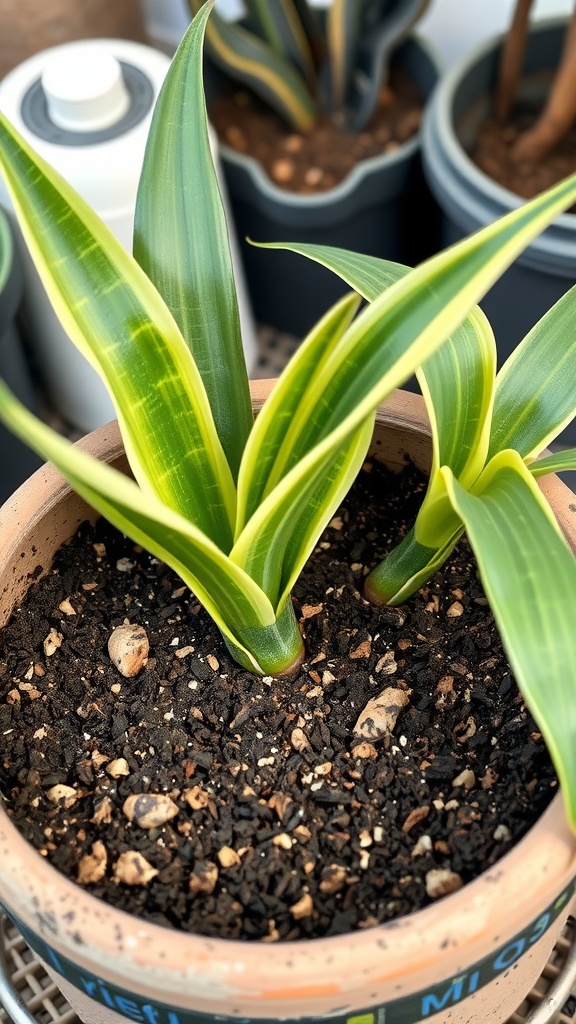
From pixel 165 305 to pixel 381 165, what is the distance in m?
0.60

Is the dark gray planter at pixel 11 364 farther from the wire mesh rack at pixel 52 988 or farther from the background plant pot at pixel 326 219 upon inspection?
the wire mesh rack at pixel 52 988

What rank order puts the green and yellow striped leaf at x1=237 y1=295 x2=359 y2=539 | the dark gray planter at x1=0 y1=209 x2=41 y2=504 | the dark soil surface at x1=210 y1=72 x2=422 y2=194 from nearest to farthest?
the green and yellow striped leaf at x1=237 y1=295 x2=359 y2=539 < the dark gray planter at x1=0 y1=209 x2=41 y2=504 < the dark soil surface at x1=210 y1=72 x2=422 y2=194

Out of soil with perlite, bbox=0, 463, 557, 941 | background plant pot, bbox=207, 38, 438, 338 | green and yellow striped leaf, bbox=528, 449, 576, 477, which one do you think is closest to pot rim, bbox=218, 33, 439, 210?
background plant pot, bbox=207, 38, 438, 338

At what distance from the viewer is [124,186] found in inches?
37.3

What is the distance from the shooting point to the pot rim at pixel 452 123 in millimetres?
936

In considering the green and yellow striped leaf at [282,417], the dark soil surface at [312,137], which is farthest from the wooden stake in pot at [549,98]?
the green and yellow striped leaf at [282,417]

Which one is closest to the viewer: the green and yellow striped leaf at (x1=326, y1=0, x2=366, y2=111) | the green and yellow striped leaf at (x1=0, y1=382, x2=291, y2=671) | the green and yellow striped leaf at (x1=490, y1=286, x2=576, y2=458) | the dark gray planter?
the green and yellow striped leaf at (x1=0, y1=382, x2=291, y2=671)

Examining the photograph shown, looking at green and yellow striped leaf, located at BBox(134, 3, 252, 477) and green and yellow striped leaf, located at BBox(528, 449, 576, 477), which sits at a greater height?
green and yellow striped leaf, located at BBox(134, 3, 252, 477)

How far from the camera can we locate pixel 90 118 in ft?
3.11

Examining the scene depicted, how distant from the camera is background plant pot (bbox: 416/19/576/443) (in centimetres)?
93

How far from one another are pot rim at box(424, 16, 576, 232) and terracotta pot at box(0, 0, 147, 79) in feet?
1.30

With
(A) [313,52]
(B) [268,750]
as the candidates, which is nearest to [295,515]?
(B) [268,750]

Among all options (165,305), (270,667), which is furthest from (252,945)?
(165,305)

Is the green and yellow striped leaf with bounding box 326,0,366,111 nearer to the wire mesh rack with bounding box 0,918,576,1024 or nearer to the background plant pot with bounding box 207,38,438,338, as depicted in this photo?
the background plant pot with bounding box 207,38,438,338
